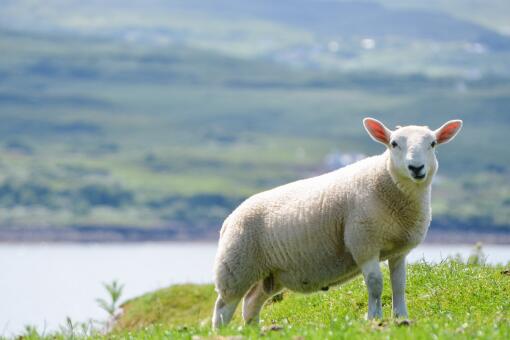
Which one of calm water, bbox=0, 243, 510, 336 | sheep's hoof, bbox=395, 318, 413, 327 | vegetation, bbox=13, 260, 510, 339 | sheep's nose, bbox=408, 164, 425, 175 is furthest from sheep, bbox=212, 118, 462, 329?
calm water, bbox=0, 243, 510, 336

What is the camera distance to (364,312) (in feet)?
56.1

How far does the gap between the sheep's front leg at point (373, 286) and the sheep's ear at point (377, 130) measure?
1.80 metres

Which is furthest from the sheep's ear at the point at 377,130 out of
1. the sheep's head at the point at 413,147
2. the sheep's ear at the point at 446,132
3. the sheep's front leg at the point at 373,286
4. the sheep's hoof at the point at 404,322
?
the sheep's hoof at the point at 404,322

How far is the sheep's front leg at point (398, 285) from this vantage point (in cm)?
1539

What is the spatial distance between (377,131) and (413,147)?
36.9 inches

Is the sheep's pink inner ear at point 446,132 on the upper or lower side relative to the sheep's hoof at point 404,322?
upper

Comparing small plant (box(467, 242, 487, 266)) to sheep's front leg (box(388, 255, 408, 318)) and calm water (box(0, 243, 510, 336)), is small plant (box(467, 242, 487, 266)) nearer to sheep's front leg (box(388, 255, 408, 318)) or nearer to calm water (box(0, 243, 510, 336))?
calm water (box(0, 243, 510, 336))

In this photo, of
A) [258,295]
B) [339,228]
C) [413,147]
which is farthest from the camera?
[258,295]

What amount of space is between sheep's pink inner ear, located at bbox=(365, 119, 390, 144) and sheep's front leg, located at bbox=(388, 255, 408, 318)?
1662mm

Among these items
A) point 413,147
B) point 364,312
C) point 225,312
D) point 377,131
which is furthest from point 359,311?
point 413,147

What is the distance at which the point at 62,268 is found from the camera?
112m

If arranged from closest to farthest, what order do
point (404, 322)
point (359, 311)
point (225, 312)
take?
point (404, 322)
point (225, 312)
point (359, 311)

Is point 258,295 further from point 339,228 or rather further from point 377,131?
point 377,131

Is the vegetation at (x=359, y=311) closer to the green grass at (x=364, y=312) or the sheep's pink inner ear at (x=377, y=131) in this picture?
the green grass at (x=364, y=312)
